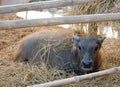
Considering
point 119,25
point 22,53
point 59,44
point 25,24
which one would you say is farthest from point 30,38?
point 25,24

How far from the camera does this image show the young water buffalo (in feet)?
14.5

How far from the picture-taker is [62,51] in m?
4.80

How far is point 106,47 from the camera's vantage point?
5.36 m

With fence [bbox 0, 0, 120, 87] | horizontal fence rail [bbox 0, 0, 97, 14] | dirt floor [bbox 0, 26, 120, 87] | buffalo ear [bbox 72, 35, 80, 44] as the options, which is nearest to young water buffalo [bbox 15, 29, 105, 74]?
buffalo ear [bbox 72, 35, 80, 44]

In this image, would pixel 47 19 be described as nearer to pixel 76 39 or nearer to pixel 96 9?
pixel 76 39

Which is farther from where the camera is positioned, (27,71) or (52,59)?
(52,59)

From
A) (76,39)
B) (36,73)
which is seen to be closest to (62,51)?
(76,39)

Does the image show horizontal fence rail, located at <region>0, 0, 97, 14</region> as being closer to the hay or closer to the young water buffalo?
the young water buffalo

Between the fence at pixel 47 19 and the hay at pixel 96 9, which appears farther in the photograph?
the hay at pixel 96 9

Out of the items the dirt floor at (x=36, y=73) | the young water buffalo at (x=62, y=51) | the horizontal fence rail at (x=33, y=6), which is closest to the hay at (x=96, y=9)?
the young water buffalo at (x=62, y=51)

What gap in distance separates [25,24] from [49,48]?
1.50 metres

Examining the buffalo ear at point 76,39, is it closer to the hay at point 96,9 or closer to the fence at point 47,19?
the hay at point 96,9

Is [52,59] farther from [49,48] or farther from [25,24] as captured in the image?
[25,24]

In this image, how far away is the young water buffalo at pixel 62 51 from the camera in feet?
14.5
